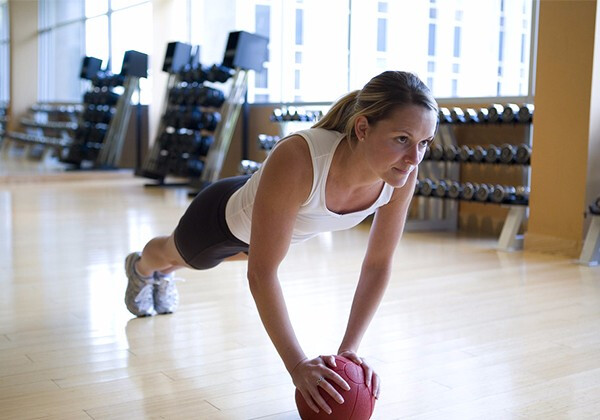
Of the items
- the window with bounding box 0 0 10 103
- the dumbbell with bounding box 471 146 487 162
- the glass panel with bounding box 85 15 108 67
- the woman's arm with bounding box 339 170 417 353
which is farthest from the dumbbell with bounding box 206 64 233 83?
the window with bounding box 0 0 10 103

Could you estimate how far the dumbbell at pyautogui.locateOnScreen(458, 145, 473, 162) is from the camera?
3623 mm

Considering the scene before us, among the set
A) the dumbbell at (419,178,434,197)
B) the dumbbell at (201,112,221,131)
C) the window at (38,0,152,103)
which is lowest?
the dumbbell at (419,178,434,197)

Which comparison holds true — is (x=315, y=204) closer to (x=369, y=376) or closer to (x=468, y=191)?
(x=369, y=376)

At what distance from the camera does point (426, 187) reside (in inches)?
148

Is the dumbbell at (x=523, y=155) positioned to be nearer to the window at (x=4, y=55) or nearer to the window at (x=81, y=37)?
the window at (x=81, y=37)

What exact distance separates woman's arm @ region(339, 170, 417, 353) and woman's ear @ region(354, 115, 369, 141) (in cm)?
20

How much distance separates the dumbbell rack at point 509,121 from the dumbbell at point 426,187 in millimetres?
333

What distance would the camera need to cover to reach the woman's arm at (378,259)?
1367mm

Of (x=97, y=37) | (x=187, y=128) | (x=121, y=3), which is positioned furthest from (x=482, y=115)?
(x=97, y=37)

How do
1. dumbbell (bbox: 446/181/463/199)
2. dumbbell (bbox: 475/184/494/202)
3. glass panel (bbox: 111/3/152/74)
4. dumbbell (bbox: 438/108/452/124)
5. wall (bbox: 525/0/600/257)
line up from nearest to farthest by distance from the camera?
wall (bbox: 525/0/600/257), dumbbell (bbox: 475/184/494/202), dumbbell (bbox: 446/181/463/199), dumbbell (bbox: 438/108/452/124), glass panel (bbox: 111/3/152/74)

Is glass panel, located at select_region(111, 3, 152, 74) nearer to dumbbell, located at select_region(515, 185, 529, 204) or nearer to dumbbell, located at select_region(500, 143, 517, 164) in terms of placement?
dumbbell, located at select_region(500, 143, 517, 164)

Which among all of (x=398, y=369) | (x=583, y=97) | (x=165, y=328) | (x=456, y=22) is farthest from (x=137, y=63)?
(x=398, y=369)

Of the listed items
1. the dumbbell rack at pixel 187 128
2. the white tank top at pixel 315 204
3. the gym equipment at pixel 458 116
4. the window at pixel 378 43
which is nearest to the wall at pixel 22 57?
the window at pixel 378 43

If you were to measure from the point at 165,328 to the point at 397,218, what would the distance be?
0.85m
